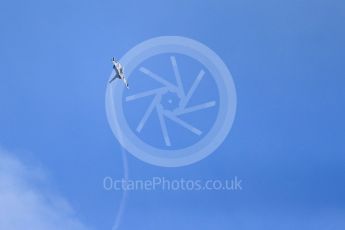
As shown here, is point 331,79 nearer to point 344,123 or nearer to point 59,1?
point 344,123

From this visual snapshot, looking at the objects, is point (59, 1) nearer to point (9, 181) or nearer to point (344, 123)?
point (9, 181)

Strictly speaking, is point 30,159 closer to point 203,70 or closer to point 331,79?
point 203,70

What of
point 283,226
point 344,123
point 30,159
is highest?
point 344,123

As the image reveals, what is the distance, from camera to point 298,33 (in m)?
2.08

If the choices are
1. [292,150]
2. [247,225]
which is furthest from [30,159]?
[292,150]

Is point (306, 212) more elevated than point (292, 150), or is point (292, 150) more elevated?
point (292, 150)

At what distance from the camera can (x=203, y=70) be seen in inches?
81.7

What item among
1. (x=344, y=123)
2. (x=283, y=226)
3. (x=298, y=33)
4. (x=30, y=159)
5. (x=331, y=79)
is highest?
(x=298, y=33)

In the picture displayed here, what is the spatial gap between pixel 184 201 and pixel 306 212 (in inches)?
20.3

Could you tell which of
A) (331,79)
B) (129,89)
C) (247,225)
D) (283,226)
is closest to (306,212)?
(283,226)

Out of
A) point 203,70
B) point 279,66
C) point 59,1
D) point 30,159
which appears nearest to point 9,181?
point 30,159

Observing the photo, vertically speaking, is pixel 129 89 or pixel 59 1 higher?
pixel 59 1

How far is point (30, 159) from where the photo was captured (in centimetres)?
205

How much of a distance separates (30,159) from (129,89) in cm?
50
